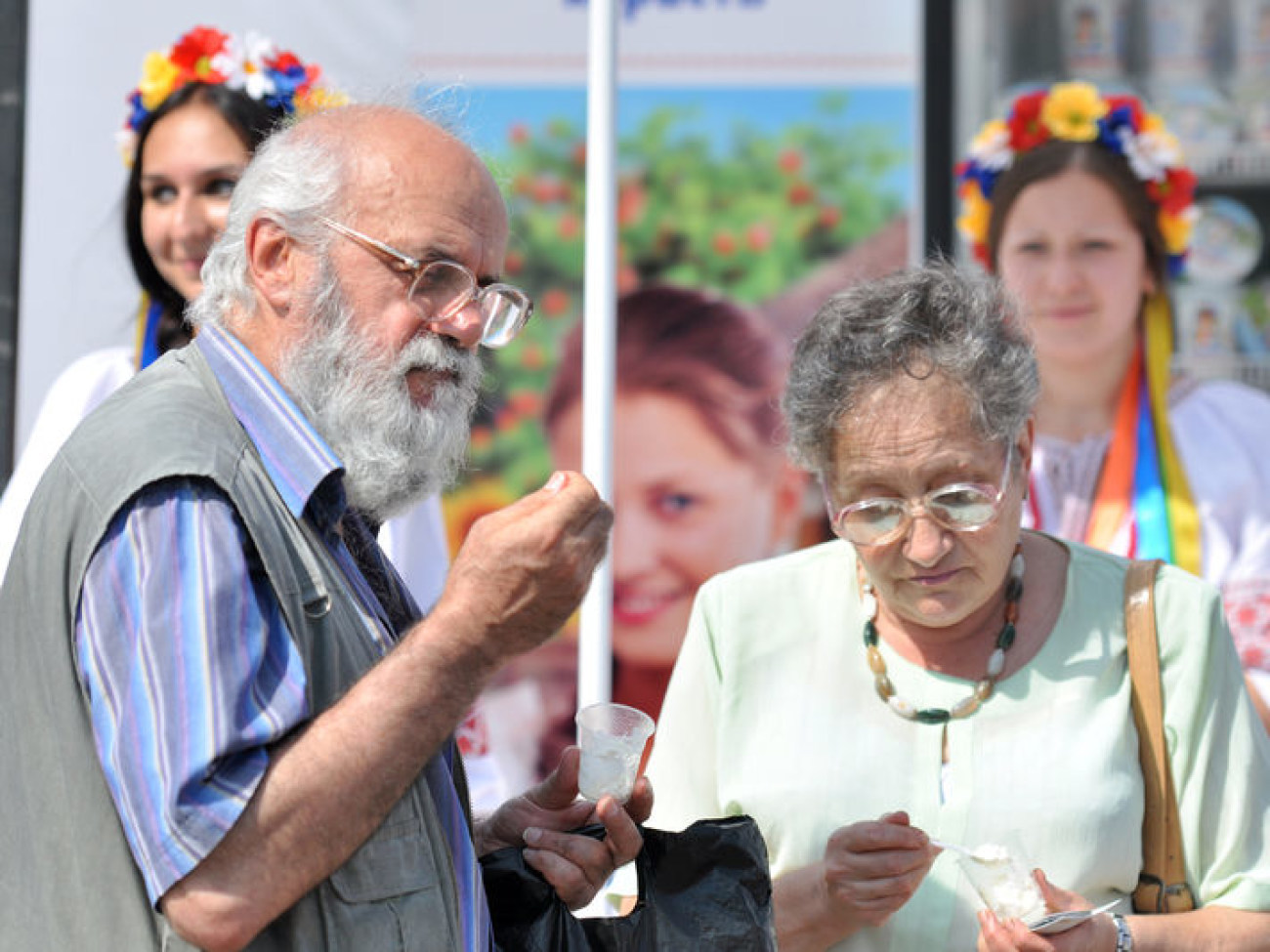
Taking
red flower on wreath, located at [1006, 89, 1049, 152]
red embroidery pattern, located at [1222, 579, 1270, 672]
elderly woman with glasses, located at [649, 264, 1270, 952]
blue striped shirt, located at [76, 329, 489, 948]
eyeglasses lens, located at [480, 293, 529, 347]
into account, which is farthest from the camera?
red flower on wreath, located at [1006, 89, 1049, 152]

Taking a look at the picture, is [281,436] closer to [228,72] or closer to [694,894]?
[694,894]

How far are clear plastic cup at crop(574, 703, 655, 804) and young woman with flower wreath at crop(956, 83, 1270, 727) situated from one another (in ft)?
6.11

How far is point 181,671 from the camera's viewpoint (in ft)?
5.38

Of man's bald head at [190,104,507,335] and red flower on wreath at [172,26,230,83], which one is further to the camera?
red flower on wreath at [172,26,230,83]

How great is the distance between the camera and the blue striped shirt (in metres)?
1.62

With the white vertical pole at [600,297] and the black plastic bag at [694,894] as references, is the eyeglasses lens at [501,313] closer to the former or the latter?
the black plastic bag at [694,894]

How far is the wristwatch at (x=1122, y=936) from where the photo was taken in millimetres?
2365

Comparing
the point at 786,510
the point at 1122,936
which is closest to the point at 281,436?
the point at 1122,936

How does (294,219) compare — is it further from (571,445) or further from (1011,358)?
(571,445)

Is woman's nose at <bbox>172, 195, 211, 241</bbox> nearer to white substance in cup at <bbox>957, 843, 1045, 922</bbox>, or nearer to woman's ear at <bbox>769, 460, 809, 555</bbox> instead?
woman's ear at <bbox>769, 460, 809, 555</bbox>

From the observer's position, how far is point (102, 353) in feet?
11.5

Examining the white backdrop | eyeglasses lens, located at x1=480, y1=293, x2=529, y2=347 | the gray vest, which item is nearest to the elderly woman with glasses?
eyeglasses lens, located at x1=480, y1=293, x2=529, y2=347

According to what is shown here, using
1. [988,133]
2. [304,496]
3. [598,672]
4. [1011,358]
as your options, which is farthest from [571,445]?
[304,496]

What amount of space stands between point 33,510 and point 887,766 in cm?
133
